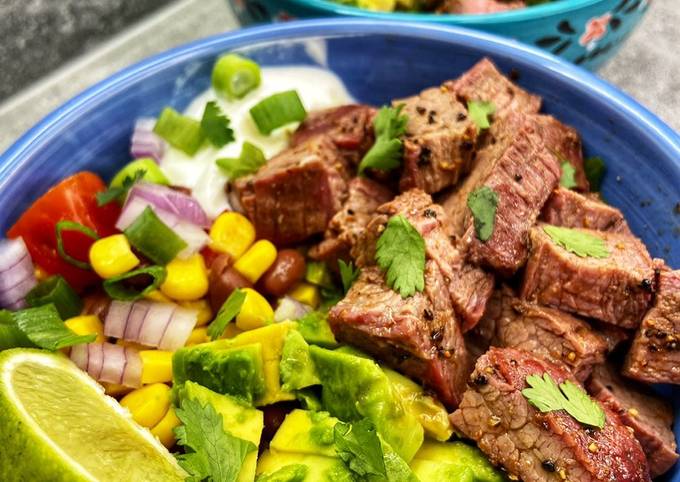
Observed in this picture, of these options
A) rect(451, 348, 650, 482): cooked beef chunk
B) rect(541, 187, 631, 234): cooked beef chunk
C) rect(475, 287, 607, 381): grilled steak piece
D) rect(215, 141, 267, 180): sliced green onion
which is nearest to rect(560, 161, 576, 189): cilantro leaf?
rect(541, 187, 631, 234): cooked beef chunk

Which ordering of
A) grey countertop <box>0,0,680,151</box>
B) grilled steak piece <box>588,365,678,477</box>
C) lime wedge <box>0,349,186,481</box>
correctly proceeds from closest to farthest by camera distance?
lime wedge <box>0,349,186,481</box>, grilled steak piece <box>588,365,678,477</box>, grey countertop <box>0,0,680,151</box>

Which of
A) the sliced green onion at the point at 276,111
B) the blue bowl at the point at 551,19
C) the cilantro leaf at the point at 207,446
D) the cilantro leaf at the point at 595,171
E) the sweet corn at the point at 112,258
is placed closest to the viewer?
the cilantro leaf at the point at 207,446

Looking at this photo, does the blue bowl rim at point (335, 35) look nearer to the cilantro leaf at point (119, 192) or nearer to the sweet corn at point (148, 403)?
the cilantro leaf at point (119, 192)

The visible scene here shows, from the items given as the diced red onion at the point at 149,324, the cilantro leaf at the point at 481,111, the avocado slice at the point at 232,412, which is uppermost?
the cilantro leaf at the point at 481,111

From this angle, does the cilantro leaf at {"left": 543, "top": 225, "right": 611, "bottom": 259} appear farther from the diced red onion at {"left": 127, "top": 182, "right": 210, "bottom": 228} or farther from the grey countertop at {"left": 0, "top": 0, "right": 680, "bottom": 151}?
the grey countertop at {"left": 0, "top": 0, "right": 680, "bottom": 151}

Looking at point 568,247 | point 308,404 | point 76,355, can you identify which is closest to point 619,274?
point 568,247

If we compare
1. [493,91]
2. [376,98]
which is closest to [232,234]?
[376,98]

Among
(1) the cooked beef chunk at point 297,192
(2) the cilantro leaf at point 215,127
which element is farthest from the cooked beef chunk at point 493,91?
(2) the cilantro leaf at point 215,127
